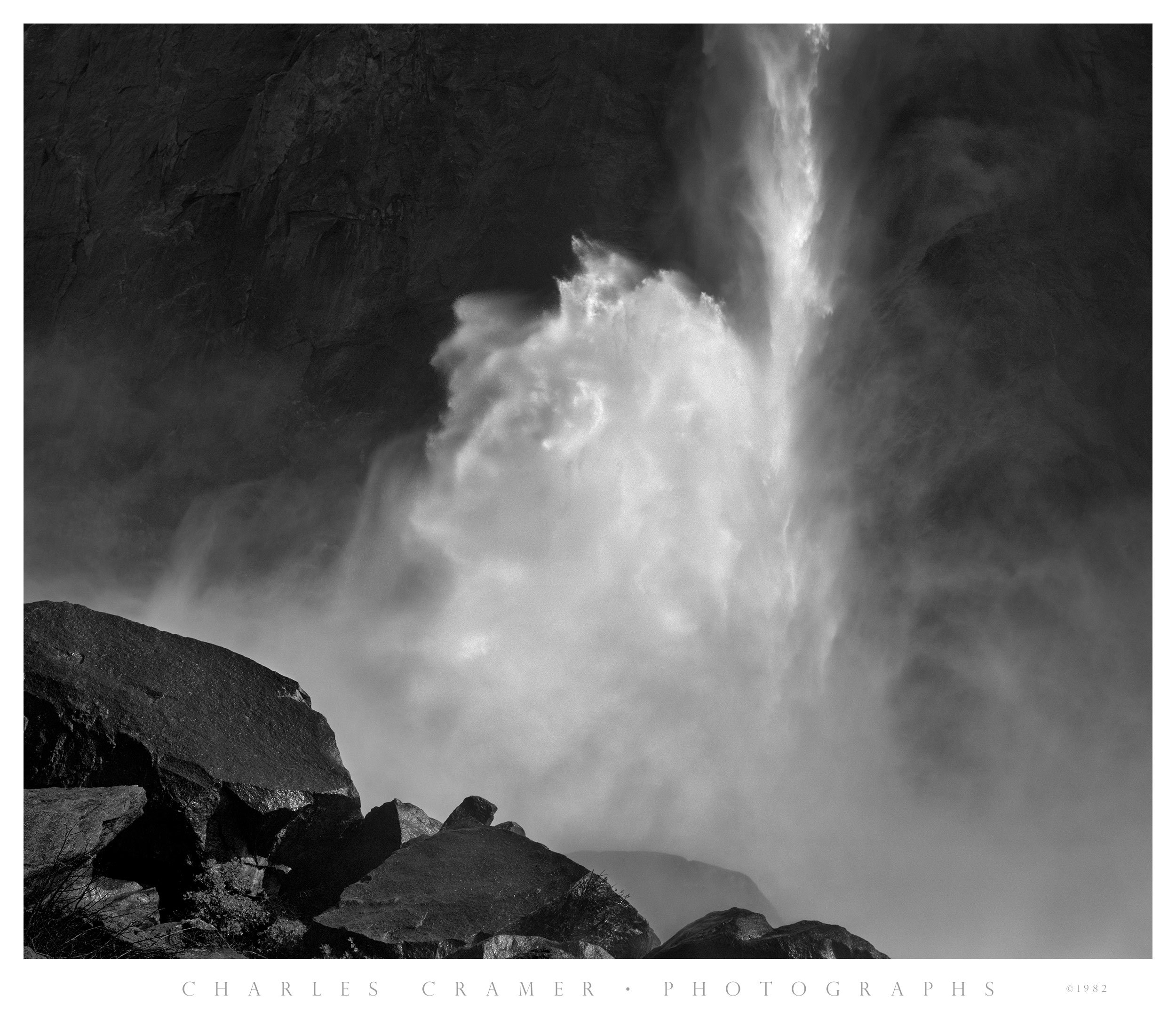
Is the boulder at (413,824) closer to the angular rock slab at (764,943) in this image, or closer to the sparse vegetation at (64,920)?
the angular rock slab at (764,943)

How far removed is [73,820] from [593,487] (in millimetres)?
17249

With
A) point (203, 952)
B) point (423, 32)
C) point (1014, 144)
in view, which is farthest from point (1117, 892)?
point (423, 32)

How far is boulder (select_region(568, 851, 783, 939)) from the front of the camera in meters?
15.5

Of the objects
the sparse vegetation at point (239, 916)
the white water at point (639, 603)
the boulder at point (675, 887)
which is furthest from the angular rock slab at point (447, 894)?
the white water at point (639, 603)

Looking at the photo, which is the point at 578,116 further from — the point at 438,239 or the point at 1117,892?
the point at 1117,892

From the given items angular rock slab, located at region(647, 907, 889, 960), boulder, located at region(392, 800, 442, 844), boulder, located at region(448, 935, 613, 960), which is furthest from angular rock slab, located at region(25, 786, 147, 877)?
angular rock slab, located at region(647, 907, 889, 960)

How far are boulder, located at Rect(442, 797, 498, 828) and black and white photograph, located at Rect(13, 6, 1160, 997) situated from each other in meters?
0.05

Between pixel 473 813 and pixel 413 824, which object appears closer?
pixel 413 824

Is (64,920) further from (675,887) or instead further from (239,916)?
(675,887)

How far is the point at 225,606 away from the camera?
1123 inches

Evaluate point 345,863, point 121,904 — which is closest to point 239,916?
point 121,904

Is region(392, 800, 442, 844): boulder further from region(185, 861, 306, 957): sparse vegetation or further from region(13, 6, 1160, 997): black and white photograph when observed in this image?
region(185, 861, 306, 957): sparse vegetation

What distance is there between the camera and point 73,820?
9.15 meters
